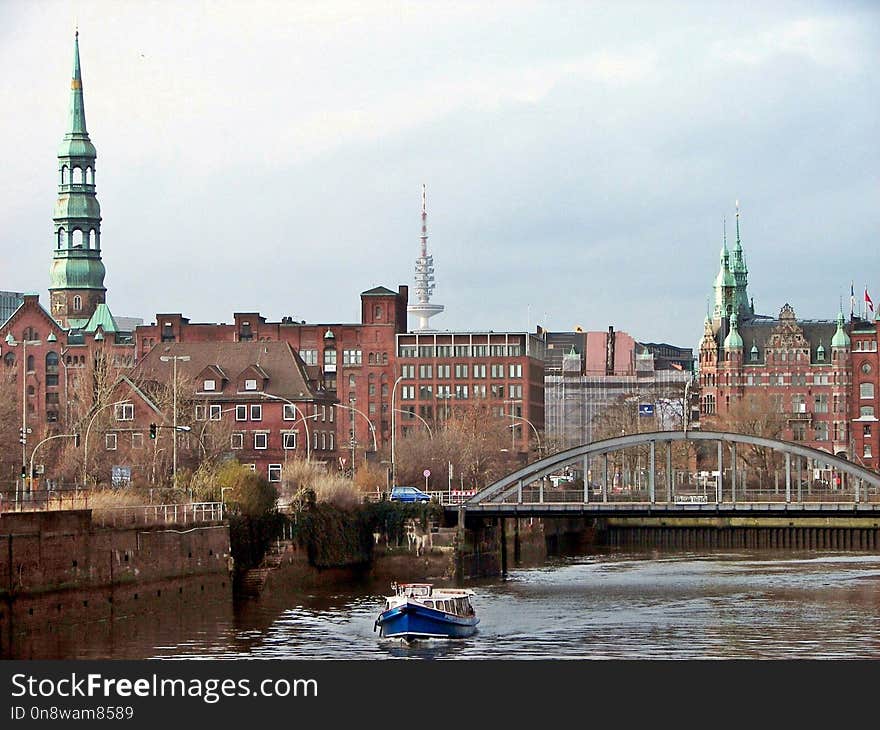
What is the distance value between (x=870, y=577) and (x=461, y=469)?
Answer: 155ft

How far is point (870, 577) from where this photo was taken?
10450 centimetres

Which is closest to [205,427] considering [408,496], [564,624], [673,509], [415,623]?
[408,496]

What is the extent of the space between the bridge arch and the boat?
109ft

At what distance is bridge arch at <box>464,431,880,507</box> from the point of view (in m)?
107

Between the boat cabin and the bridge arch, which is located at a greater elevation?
the bridge arch

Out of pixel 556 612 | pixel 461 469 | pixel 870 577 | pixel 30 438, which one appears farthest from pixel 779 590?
pixel 30 438

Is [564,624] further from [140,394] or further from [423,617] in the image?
[140,394]

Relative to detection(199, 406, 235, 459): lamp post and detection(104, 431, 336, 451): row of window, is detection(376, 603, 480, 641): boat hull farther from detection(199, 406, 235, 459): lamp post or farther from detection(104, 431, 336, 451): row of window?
detection(104, 431, 336, 451): row of window

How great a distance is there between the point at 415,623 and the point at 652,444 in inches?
1655

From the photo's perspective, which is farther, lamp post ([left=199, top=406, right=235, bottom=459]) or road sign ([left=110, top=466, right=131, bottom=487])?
A: lamp post ([left=199, top=406, right=235, bottom=459])

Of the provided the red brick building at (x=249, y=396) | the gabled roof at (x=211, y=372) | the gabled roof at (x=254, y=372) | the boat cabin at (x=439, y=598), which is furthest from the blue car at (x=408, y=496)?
the gabled roof at (x=211, y=372)

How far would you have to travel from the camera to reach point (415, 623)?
73250 mm

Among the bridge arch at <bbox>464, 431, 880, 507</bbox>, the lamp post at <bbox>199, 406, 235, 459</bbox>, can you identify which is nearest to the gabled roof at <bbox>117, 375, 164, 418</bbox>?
the lamp post at <bbox>199, 406, 235, 459</bbox>
